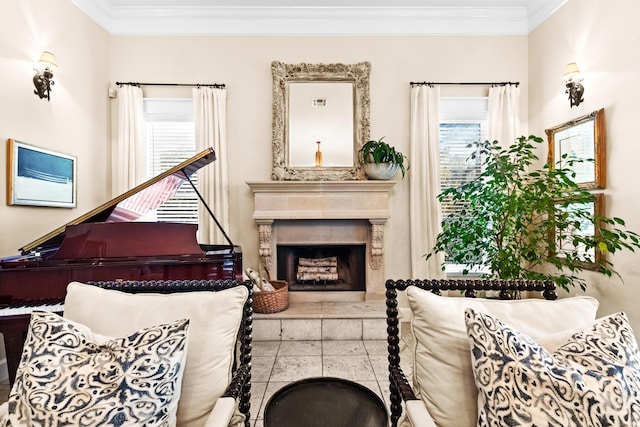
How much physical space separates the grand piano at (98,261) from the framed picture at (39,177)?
1.86 ft

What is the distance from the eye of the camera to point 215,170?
3521mm

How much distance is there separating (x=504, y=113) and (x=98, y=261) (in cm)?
413

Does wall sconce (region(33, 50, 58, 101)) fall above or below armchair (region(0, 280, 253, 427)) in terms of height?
above

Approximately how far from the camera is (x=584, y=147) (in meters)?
2.83

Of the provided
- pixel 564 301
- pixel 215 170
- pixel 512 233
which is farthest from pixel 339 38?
pixel 564 301

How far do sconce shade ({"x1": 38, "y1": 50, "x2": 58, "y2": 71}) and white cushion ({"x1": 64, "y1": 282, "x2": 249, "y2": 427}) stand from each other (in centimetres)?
248

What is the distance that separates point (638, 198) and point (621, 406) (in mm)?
2360

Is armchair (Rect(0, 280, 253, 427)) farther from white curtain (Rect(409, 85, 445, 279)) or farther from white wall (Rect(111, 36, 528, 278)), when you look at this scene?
white curtain (Rect(409, 85, 445, 279))

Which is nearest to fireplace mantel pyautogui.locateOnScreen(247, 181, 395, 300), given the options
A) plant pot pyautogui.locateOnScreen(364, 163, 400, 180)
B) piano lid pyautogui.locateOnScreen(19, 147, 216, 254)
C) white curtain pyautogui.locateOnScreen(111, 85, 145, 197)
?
plant pot pyautogui.locateOnScreen(364, 163, 400, 180)

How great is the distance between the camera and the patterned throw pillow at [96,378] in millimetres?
841

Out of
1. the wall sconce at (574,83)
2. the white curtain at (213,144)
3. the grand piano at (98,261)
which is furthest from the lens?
the white curtain at (213,144)

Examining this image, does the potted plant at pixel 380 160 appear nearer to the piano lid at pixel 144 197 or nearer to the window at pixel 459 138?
the window at pixel 459 138

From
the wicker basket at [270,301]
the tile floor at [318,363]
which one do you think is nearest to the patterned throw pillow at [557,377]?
the tile floor at [318,363]

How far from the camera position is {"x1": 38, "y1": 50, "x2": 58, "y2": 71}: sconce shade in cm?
259
